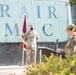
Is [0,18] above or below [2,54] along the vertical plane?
above

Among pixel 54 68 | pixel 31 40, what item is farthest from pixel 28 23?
pixel 54 68

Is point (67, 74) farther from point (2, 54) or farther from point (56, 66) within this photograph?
point (2, 54)

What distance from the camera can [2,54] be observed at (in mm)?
20000

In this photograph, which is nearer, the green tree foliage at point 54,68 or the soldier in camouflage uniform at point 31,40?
the green tree foliage at point 54,68

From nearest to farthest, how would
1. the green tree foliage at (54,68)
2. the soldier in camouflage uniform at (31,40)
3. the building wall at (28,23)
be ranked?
the green tree foliage at (54,68)
the soldier in camouflage uniform at (31,40)
the building wall at (28,23)

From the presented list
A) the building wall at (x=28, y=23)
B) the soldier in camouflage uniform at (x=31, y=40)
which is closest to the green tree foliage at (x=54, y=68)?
the soldier in camouflage uniform at (x=31, y=40)

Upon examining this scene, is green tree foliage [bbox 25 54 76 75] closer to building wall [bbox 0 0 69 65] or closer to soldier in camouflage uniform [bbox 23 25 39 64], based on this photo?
soldier in camouflage uniform [bbox 23 25 39 64]

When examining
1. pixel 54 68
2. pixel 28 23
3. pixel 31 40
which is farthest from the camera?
pixel 28 23

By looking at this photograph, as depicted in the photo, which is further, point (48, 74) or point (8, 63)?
point (8, 63)

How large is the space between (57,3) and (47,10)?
610 mm

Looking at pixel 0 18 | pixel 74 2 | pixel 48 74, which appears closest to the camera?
pixel 48 74

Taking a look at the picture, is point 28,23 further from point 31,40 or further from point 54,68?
point 54,68

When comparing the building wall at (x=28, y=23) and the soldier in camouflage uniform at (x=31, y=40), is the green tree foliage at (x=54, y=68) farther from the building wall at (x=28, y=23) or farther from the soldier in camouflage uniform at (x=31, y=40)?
the building wall at (x=28, y=23)

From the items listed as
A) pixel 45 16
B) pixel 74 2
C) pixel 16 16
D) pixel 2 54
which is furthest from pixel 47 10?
pixel 74 2
